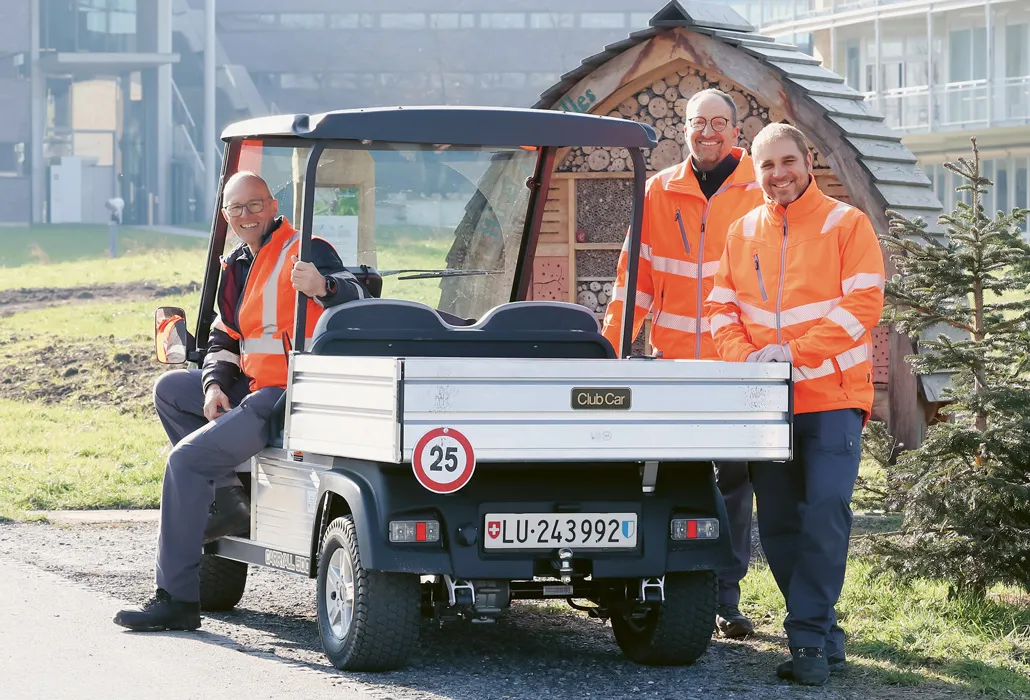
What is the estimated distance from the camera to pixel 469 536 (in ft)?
20.8

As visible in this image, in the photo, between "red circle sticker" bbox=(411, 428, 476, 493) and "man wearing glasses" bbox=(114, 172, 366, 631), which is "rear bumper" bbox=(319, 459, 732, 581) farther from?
"man wearing glasses" bbox=(114, 172, 366, 631)

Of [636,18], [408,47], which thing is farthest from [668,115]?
[636,18]

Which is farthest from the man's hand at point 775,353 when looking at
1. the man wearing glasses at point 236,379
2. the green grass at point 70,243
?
the green grass at point 70,243

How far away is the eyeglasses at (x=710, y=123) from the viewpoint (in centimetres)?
767

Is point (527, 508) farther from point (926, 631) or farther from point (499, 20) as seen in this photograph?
point (499, 20)

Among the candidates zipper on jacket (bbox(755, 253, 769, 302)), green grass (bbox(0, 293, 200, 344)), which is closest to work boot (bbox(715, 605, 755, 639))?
zipper on jacket (bbox(755, 253, 769, 302))

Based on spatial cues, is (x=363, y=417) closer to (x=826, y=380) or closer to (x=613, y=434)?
(x=613, y=434)

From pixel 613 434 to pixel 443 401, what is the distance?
24.8 inches

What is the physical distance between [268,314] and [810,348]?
7.43 ft

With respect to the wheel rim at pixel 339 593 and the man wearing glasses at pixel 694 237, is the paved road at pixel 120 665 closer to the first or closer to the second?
the wheel rim at pixel 339 593

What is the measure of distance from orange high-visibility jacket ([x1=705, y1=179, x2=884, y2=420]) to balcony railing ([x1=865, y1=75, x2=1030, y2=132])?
3548 centimetres

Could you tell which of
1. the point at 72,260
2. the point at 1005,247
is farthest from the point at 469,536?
the point at 72,260

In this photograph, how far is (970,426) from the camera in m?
8.16

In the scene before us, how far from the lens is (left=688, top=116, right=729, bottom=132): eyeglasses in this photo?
767 cm
